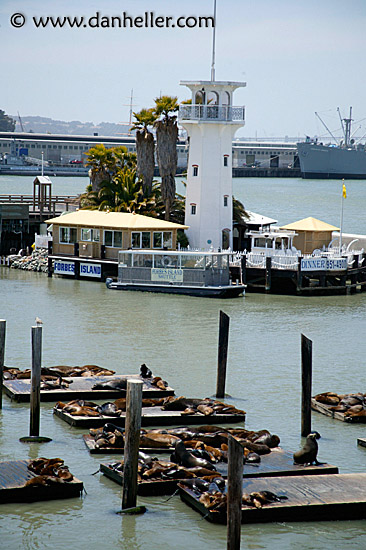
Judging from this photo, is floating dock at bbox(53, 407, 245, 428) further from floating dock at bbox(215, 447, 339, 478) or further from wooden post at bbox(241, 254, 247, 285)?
wooden post at bbox(241, 254, 247, 285)

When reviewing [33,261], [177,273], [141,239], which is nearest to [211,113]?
[141,239]

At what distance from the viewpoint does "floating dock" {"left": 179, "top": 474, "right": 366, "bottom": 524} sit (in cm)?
1312

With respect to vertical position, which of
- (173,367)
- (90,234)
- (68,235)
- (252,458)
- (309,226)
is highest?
(309,226)

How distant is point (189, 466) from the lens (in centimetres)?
1446

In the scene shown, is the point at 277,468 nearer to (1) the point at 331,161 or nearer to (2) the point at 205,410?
(2) the point at 205,410

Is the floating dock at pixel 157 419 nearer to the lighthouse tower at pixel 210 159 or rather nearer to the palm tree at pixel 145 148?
the lighthouse tower at pixel 210 159

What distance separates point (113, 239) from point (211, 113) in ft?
24.7

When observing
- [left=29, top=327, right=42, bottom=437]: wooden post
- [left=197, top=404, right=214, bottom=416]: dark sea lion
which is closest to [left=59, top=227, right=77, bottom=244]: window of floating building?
[left=197, top=404, right=214, bottom=416]: dark sea lion

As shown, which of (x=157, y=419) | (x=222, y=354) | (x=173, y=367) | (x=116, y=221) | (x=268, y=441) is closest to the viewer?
(x=268, y=441)

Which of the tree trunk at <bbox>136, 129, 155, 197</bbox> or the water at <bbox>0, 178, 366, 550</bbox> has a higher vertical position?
the tree trunk at <bbox>136, 129, 155, 197</bbox>

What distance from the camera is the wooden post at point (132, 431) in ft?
41.9

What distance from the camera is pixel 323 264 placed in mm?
39031

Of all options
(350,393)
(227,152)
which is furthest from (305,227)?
(350,393)

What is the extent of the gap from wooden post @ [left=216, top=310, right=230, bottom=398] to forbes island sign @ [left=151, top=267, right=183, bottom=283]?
18341 mm
